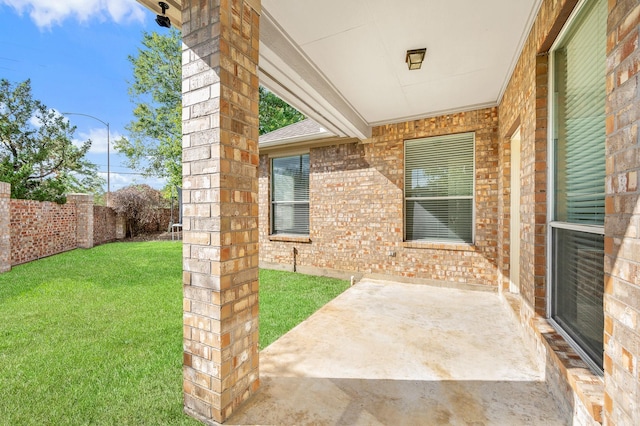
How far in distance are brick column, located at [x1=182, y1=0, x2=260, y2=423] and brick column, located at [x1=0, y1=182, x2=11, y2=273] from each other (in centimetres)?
694

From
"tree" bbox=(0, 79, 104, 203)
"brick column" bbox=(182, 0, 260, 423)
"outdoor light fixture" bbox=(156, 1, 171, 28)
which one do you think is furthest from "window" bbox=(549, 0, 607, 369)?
"tree" bbox=(0, 79, 104, 203)

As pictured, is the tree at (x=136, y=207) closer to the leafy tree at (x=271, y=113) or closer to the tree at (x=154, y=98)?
the tree at (x=154, y=98)

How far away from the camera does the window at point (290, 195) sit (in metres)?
6.13

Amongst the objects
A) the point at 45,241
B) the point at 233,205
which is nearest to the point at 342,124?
the point at 233,205

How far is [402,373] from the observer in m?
2.16

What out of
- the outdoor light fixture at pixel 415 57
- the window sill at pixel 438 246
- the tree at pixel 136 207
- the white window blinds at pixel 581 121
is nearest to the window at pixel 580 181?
the white window blinds at pixel 581 121

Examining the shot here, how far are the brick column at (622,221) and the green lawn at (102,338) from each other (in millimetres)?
2135

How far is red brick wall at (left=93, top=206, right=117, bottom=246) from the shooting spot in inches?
401

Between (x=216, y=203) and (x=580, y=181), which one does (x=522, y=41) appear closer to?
(x=580, y=181)

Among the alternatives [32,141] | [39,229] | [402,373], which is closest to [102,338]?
[402,373]

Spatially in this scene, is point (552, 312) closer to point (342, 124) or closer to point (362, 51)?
point (362, 51)

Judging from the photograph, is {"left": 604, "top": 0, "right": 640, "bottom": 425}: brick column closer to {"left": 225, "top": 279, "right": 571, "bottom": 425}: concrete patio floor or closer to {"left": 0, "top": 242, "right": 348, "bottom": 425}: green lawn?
{"left": 225, "top": 279, "right": 571, "bottom": 425}: concrete patio floor

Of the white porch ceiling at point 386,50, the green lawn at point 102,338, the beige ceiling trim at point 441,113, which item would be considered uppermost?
the white porch ceiling at point 386,50

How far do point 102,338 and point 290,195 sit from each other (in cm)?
417
